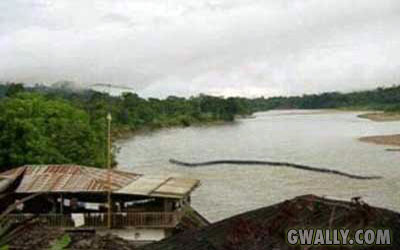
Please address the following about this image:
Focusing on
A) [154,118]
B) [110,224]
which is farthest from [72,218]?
[154,118]

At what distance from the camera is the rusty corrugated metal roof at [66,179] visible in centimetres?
1894

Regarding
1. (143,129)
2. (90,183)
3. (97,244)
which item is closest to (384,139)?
(143,129)

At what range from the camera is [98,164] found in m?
32.5

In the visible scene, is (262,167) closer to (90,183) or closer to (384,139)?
(384,139)

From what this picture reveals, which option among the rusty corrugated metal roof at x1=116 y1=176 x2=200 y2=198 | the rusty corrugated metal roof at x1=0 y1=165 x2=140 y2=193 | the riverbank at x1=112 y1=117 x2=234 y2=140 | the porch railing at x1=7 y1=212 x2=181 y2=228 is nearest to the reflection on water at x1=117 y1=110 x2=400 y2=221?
the riverbank at x1=112 y1=117 x2=234 y2=140

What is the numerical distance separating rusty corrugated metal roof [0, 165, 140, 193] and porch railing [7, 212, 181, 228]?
36.0 inches

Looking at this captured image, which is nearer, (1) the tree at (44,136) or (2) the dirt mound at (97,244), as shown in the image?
(2) the dirt mound at (97,244)

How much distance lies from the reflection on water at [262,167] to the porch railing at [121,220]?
7872 millimetres

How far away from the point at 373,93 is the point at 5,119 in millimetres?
119888

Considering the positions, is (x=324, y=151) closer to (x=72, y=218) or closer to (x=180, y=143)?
(x=180, y=143)

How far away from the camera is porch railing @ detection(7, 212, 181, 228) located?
61.8 feet

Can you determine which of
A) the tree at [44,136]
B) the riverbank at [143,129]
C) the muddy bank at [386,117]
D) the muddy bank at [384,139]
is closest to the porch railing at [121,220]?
the tree at [44,136]

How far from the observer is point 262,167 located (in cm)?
4400

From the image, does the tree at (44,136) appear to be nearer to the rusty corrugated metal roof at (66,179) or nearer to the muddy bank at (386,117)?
the rusty corrugated metal roof at (66,179)
